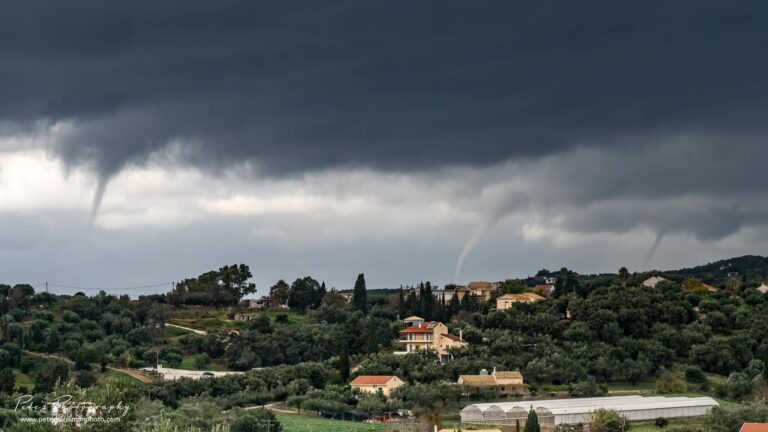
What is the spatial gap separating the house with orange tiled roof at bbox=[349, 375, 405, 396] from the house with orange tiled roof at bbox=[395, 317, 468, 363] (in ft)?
37.6

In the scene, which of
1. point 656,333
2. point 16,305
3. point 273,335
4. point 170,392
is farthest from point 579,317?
point 16,305

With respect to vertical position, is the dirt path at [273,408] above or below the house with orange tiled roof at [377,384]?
below

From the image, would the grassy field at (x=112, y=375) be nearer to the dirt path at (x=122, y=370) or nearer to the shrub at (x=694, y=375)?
the dirt path at (x=122, y=370)

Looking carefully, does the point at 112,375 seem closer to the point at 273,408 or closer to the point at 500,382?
the point at 273,408

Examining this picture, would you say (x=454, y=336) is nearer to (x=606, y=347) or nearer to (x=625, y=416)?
(x=606, y=347)

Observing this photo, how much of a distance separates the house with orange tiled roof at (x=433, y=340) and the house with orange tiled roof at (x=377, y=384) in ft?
37.6

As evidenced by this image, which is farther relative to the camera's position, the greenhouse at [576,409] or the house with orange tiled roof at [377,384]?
the house with orange tiled roof at [377,384]

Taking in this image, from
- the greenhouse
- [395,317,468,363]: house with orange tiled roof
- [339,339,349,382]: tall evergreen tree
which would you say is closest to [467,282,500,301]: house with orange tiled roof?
[395,317,468,363]: house with orange tiled roof

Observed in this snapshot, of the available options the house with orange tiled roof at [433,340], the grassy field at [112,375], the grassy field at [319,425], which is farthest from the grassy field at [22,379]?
the house with orange tiled roof at [433,340]

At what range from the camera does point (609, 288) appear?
4769 inches

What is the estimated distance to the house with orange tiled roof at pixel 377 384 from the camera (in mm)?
88250

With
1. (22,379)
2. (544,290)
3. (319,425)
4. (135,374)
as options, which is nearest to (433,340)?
(135,374)

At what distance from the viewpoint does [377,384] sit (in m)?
88.8

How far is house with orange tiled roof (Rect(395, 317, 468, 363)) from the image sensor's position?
102625mm
